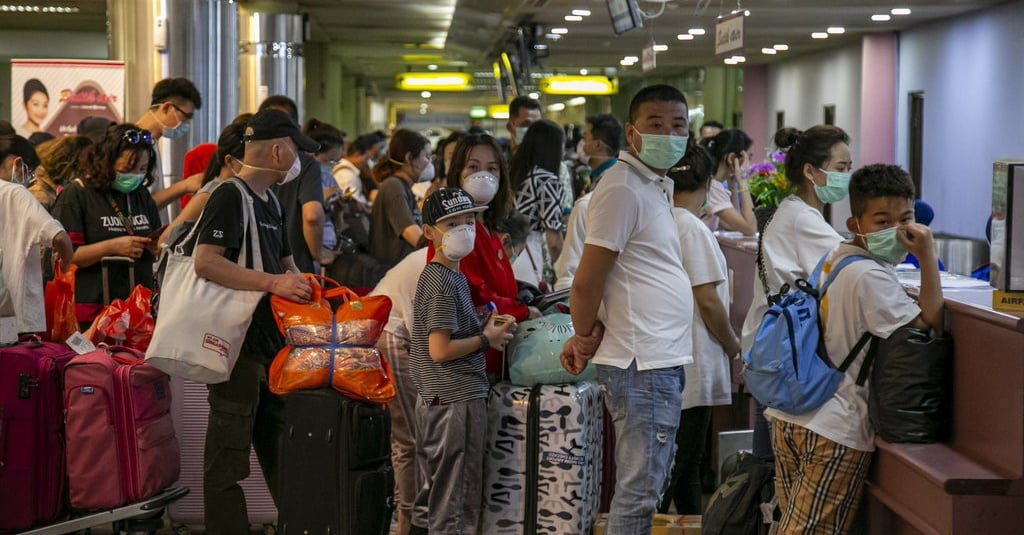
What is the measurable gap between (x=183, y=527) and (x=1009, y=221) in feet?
11.5

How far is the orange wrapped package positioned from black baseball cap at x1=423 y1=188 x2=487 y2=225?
1.19ft

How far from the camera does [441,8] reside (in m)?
17.6

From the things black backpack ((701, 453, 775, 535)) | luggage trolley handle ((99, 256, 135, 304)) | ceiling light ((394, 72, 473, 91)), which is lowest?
black backpack ((701, 453, 775, 535))

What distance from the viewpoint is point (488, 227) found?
4.63 metres

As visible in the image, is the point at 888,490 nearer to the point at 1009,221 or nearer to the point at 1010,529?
the point at 1010,529

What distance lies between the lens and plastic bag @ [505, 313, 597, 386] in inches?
167

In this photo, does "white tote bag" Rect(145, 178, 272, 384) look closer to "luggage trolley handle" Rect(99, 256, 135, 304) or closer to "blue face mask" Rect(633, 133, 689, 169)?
"luggage trolley handle" Rect(99, 256, 135, 304)

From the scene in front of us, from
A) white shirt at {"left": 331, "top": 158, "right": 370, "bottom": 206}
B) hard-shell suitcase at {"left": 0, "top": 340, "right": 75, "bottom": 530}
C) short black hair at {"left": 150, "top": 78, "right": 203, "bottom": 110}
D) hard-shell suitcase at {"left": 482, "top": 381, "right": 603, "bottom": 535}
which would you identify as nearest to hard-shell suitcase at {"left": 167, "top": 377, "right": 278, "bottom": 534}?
hard-shell suitcase at {"left": 0, "top": 340, "right": 75, "bottom": 530}

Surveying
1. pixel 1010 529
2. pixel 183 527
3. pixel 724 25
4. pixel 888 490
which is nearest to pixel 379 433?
pixel 183 527

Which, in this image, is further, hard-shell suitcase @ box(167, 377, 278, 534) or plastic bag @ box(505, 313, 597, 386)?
hard-shell suitcase @ box(167, 377, 278, 534)

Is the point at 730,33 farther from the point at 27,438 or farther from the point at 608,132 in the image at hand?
the point at 27,438

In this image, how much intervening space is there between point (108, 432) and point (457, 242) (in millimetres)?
1472

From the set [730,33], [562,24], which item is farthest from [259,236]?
[562,24]

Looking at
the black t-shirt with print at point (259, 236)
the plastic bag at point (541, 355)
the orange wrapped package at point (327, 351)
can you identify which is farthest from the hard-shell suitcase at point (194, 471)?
the plastic bag at point (541, 355)
